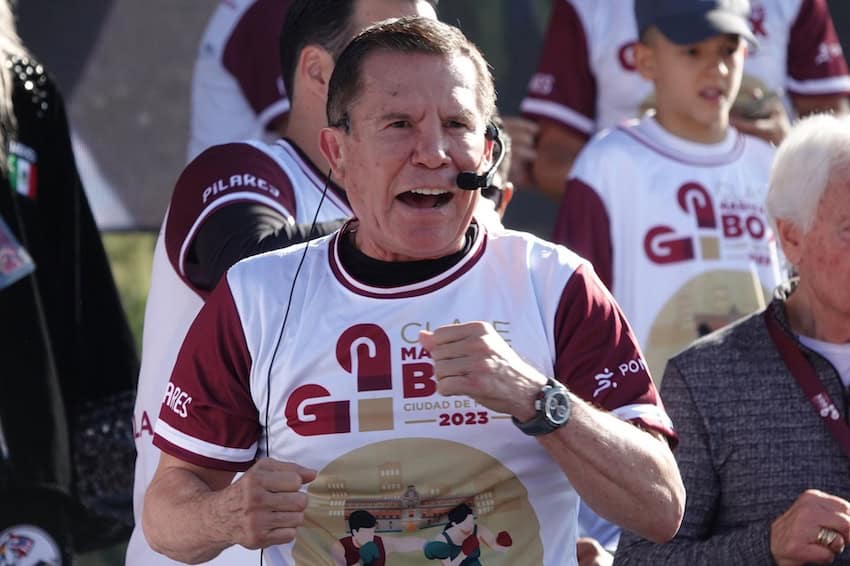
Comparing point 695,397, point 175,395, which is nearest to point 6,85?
point 175,395

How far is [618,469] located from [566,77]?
2811 mm

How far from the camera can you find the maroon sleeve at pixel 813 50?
5262 millimetres

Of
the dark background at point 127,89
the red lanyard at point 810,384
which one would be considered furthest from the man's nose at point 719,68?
the dark background at point 127,89

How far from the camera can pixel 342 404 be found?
107 inches

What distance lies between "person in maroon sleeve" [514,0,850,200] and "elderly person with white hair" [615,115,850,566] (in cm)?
134

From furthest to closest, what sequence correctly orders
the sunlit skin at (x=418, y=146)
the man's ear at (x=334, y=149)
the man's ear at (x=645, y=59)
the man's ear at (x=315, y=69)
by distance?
the man's ear at (x=645, y=59), the man's ear at (x=315, y=69), the man's ear at (x=334, y=149), the sunlit skin at (x=418, y=146)

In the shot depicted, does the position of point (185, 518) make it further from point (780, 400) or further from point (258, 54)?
point (258, 54)

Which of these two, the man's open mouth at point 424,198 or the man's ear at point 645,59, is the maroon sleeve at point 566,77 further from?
the man's open mouth at point 424,198

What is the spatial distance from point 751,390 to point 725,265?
1.00 metres

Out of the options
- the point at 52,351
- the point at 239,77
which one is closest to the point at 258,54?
the point at 239,77

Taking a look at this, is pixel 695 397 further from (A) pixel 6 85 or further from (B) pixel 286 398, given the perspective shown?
(A) pixel 6 85

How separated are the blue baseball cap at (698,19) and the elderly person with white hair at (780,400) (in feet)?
3.32

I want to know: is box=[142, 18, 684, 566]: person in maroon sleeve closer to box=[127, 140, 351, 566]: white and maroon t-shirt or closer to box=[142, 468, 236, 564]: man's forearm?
box=[142, 468, 236, 564]: man's forearm

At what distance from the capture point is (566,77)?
5199 millimetres
